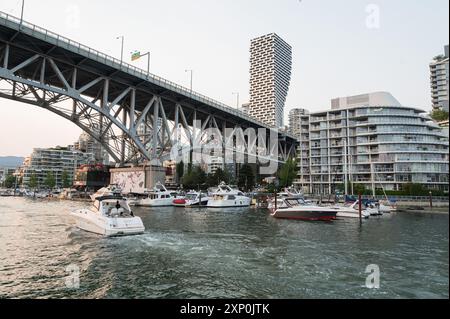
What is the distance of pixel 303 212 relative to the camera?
35.1 meters

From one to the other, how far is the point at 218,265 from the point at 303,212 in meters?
23.2

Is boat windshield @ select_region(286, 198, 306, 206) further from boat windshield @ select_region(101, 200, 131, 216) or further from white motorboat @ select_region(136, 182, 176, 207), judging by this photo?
white motorboat @ select_region(136, 182, 176, 207)

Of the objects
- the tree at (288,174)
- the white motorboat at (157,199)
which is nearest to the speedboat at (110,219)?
the white motorboat at (157,199)

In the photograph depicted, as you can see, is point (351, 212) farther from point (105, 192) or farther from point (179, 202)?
point (179, 202)

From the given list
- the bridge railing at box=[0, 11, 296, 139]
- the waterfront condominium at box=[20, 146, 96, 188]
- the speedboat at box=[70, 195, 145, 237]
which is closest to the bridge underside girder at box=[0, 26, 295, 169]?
the bridge railing at box=[0, 11, 296, 139]

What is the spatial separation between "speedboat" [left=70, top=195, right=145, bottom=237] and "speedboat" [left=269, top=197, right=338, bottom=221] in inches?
768

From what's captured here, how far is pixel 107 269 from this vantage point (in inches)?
526

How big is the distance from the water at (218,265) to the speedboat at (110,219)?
925mm

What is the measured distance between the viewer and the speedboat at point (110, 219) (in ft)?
68.8

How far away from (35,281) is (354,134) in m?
79.1

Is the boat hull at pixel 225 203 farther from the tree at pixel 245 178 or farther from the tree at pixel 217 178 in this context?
the tree at pixel 217 178

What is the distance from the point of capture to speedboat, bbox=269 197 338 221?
3419cm

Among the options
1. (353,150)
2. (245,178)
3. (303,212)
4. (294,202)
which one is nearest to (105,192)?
(303,212)

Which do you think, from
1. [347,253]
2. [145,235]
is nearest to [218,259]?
[347,253]
